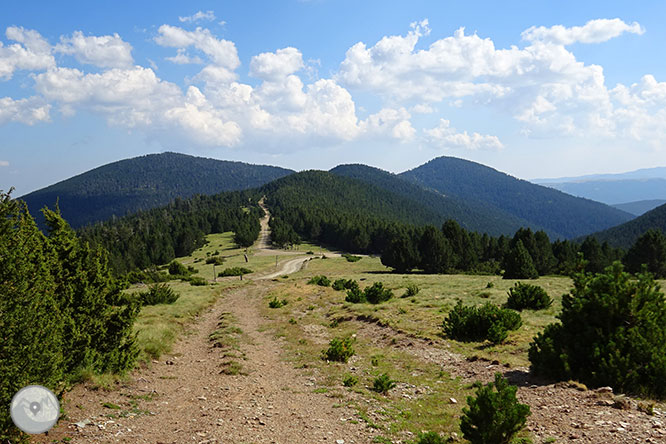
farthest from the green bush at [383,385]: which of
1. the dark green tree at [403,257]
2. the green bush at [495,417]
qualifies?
the dark green tree at [403,257]

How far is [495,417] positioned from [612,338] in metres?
5.39

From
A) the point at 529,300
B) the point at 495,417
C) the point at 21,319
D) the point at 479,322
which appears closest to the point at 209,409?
the point at 21,319

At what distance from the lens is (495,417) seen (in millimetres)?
6980

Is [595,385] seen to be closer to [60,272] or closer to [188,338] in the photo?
[60,272]

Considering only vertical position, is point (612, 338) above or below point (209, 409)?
above

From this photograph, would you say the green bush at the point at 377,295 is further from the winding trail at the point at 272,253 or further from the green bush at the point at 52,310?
the winding trail at the point at 272,253

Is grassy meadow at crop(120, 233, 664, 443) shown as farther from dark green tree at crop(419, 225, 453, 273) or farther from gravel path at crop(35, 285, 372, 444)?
dark green tree at crop(419, 225, 453, 273)

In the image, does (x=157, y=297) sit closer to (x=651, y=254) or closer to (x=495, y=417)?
(x=495, y=417)

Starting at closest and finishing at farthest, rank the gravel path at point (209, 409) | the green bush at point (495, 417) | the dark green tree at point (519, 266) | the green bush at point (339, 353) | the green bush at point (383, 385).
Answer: the green bush at point (495, 417) → the gravel path at point (209, 409) → the green bush at point (383, 385) → the green bush at point (339, 353) → the dark green tree at point (519, 266)

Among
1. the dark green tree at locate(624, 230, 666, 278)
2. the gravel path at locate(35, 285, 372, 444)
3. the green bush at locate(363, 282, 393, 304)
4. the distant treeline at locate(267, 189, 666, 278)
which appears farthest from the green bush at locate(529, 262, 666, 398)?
the dark green tree at locate(624, 230, 666, 278)

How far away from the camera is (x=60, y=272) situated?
10.9m

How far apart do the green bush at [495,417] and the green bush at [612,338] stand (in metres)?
4.38

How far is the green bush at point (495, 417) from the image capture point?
698 cm

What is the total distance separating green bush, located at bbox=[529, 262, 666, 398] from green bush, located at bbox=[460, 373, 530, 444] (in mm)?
4384
